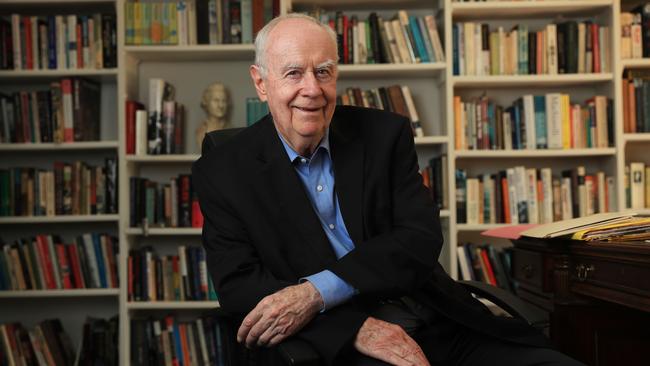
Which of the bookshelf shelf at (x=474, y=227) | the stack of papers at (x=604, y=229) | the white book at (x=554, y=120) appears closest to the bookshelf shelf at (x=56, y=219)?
the bookshelf shelf at (x=474, y=227)

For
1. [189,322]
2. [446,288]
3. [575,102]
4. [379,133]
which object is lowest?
[189,322]

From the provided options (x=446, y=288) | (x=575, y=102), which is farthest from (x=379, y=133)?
(x=575, y=102)

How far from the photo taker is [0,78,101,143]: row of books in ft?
12.1

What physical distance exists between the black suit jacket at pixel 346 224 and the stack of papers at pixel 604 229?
30cm

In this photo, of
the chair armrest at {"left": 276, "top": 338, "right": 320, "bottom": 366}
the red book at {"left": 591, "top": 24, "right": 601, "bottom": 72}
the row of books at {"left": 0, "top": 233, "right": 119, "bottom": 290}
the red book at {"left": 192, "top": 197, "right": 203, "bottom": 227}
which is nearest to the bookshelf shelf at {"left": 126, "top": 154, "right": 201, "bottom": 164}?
the red book at {"left": 192, "top": 197, "right": 203, "bottom": 227}

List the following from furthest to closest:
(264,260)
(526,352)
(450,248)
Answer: (450,248)
(264,260)
(526,352)

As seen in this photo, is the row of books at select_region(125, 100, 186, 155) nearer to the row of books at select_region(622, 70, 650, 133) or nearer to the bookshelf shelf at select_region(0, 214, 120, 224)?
the bookshelf shelf at select_region(0, 214, 120, 224)

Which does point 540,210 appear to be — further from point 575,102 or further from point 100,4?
point 100,4

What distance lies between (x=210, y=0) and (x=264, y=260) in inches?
84.1

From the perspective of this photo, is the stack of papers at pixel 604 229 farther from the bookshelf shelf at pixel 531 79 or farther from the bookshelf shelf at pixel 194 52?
the bookshelf shelf at pixel 194 52

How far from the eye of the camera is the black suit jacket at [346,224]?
183 centimetres

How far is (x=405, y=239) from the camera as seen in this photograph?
1888 millimetres

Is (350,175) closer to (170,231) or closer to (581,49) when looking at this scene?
(170,231)

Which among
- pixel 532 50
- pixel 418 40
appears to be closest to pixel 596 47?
pixel 532 50
